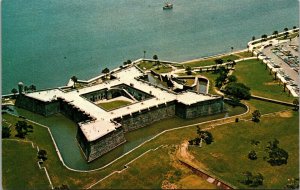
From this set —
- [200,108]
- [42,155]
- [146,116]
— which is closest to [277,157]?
[200,108]

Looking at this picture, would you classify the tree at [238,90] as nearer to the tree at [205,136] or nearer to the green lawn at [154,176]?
the tree at [205,136]

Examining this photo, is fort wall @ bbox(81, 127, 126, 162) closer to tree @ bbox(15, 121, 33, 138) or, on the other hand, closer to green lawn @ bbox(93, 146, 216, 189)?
green lawn @ bbox(93, 146, 216, 189)

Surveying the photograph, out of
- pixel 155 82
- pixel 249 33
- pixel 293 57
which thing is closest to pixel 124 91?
pixel 155 82

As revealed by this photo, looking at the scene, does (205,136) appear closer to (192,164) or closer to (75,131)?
(192,164)

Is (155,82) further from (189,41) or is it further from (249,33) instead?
(249,33)

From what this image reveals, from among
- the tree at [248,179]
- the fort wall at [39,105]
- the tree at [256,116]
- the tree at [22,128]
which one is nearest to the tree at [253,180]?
the tree at [248,179]

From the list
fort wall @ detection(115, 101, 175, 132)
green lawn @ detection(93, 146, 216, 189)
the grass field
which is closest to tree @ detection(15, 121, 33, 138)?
the grass field
